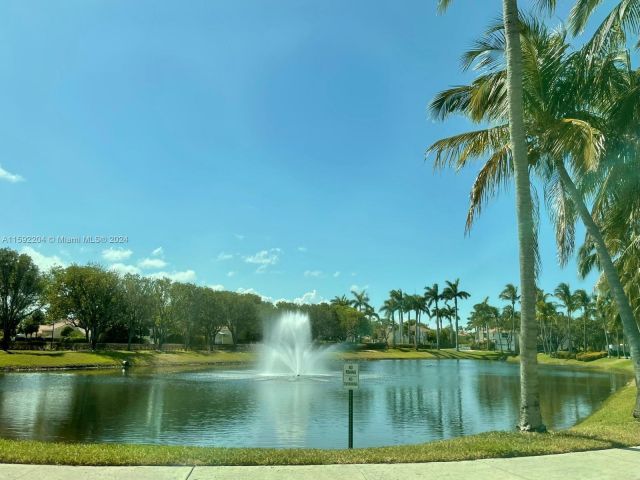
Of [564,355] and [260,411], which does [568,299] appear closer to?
[564,355]

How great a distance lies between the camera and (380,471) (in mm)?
8547

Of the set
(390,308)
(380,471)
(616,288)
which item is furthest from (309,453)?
(390,308)

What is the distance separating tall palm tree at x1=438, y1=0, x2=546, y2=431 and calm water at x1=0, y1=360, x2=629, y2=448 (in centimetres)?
580

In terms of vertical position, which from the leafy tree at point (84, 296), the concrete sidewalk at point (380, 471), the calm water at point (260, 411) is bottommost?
the calm water at point (260, 411)

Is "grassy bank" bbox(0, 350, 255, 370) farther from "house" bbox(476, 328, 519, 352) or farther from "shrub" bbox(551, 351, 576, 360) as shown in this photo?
"house" bbox(476, 328, 519, 352)

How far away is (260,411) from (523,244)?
15.2 metres

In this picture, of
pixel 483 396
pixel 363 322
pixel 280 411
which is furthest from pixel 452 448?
pixel 363 322

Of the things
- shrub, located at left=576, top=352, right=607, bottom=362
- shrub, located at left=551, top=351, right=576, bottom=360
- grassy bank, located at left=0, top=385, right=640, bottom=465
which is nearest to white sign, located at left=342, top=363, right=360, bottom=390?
grassy bank, located at left=0, top=385, right=640, bottom=465

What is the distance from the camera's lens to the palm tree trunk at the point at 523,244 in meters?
12.1

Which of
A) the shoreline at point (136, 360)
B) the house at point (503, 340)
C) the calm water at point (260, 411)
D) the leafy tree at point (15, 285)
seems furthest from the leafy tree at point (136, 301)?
the house at point (503, 340)

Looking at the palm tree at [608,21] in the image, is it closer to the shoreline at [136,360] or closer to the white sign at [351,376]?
the white sign at [351,376]

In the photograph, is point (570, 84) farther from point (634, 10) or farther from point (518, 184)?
point (518, 184)

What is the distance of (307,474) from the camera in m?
8.27

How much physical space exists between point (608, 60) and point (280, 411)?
17554 millimetres
